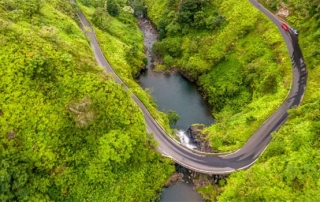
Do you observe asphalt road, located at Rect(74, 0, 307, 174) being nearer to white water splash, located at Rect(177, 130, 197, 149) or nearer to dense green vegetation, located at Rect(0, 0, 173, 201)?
dense green vegetation, located at Rect(0, 0, 173, 201)

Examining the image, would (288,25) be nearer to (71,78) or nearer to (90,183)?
(71,78)

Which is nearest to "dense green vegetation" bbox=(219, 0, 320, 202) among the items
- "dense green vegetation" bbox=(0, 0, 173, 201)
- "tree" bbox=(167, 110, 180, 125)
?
"dense green vegetation" bbox=(0, 0, 173, 201)

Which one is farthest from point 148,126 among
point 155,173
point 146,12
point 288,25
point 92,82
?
point 146,12

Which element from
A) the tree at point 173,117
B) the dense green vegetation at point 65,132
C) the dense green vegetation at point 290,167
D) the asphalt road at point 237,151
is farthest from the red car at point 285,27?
the dense green vegetation at point 65,132

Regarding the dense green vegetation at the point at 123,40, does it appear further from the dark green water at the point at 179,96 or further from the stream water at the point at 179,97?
the dark green water at the point at 179,96

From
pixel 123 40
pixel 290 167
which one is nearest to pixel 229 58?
pixel 123 40
